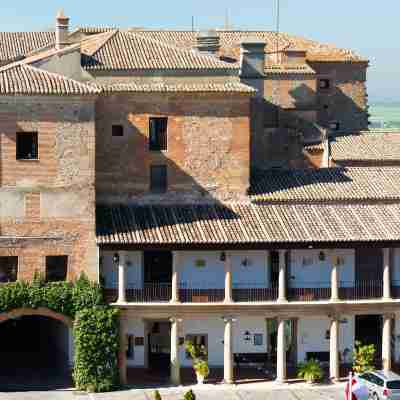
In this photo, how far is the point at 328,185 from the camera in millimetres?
66188

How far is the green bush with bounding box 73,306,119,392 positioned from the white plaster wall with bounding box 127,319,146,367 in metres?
2.54

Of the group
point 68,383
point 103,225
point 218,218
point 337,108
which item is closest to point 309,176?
point 218,218

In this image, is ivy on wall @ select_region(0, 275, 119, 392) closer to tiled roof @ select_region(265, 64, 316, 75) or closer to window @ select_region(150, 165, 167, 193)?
window @ select_region(150, 165, 167, 193)

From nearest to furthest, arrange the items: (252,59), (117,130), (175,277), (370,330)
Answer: (175,277) < (117,130) < (370,330) < (252,59)

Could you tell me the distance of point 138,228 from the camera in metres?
61.7

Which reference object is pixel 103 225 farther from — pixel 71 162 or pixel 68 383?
pixel 68 383

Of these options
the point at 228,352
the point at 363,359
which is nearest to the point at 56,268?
the point at 228,352

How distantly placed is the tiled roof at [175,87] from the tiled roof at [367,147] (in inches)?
714

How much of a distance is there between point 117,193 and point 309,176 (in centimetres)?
988

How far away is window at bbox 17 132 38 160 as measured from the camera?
2356 inches

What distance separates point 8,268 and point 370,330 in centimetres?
1810

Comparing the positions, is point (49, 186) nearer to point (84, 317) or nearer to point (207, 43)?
point (84, 317)

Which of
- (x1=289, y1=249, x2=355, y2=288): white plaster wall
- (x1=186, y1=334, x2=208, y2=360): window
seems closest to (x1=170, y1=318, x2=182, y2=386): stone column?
(x1=186, y1=334, x2=208, y2=360): window

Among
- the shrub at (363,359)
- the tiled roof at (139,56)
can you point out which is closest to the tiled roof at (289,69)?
the tiled roof at (139,56)
